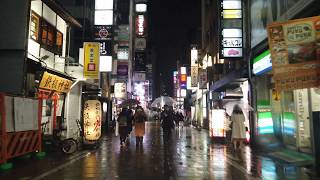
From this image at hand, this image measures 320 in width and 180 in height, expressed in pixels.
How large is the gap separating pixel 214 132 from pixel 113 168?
Result: 38.9ft

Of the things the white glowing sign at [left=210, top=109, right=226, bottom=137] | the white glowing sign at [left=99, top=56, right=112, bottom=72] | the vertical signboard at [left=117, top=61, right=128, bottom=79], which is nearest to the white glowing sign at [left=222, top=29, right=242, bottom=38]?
the white glowing sign at [left=210, top=109, right=226, bottom=137]

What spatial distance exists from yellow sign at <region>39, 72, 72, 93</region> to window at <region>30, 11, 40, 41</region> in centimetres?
212

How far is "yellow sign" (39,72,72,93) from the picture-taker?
59.2ft

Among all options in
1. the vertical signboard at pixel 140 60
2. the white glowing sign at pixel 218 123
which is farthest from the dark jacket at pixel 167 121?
the vertical signboard at pixel 140 60

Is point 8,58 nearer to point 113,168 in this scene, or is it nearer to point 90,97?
point 90,97

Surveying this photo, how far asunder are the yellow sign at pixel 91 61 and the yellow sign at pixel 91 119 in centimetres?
371

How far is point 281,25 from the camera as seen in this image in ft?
35.2

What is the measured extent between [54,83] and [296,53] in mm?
12892

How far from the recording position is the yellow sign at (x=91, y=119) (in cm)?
1884

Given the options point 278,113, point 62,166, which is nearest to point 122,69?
point 278,113

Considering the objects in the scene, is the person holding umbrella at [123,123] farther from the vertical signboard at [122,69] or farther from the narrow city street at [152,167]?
the vertical signboard at [122,69]

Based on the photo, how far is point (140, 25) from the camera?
63.4 meters

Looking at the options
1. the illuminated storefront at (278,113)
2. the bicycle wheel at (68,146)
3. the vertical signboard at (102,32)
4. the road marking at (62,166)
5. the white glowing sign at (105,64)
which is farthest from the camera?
the white glowing sign at (105,64)

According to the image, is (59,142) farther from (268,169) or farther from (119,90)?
(119,90)
